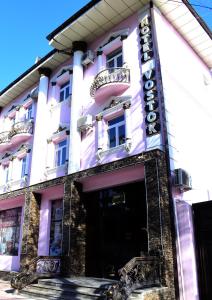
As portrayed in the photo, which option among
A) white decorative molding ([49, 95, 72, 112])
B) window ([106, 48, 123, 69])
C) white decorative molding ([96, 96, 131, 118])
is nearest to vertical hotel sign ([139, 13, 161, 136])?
white decorative molding ([96, 96, 131, 118])

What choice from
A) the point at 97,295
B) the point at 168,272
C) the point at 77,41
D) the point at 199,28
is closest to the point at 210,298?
the point at 168,272

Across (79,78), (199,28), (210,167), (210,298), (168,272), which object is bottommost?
(210,298)

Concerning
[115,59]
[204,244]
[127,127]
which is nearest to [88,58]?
[115,59]

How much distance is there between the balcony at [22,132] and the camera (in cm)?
1587

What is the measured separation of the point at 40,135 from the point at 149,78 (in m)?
6.44

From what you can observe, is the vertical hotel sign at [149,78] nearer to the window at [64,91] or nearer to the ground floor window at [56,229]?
the window at [64,91]

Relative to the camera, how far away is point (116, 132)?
11.4 meters

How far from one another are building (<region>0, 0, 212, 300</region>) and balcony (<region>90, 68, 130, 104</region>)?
4cm

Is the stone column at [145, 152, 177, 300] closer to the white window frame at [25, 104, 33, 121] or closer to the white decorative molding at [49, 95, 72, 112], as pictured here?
the white decorative molding at [49, 95, 72, 112]

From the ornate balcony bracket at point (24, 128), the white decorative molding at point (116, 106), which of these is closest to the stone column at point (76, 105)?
the white decorative molding at point (116, 106)

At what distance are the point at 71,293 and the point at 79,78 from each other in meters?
8.76

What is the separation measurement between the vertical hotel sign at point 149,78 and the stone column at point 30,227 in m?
6.50

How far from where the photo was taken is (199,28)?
13.1m

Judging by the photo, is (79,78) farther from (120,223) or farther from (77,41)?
(120,223)
